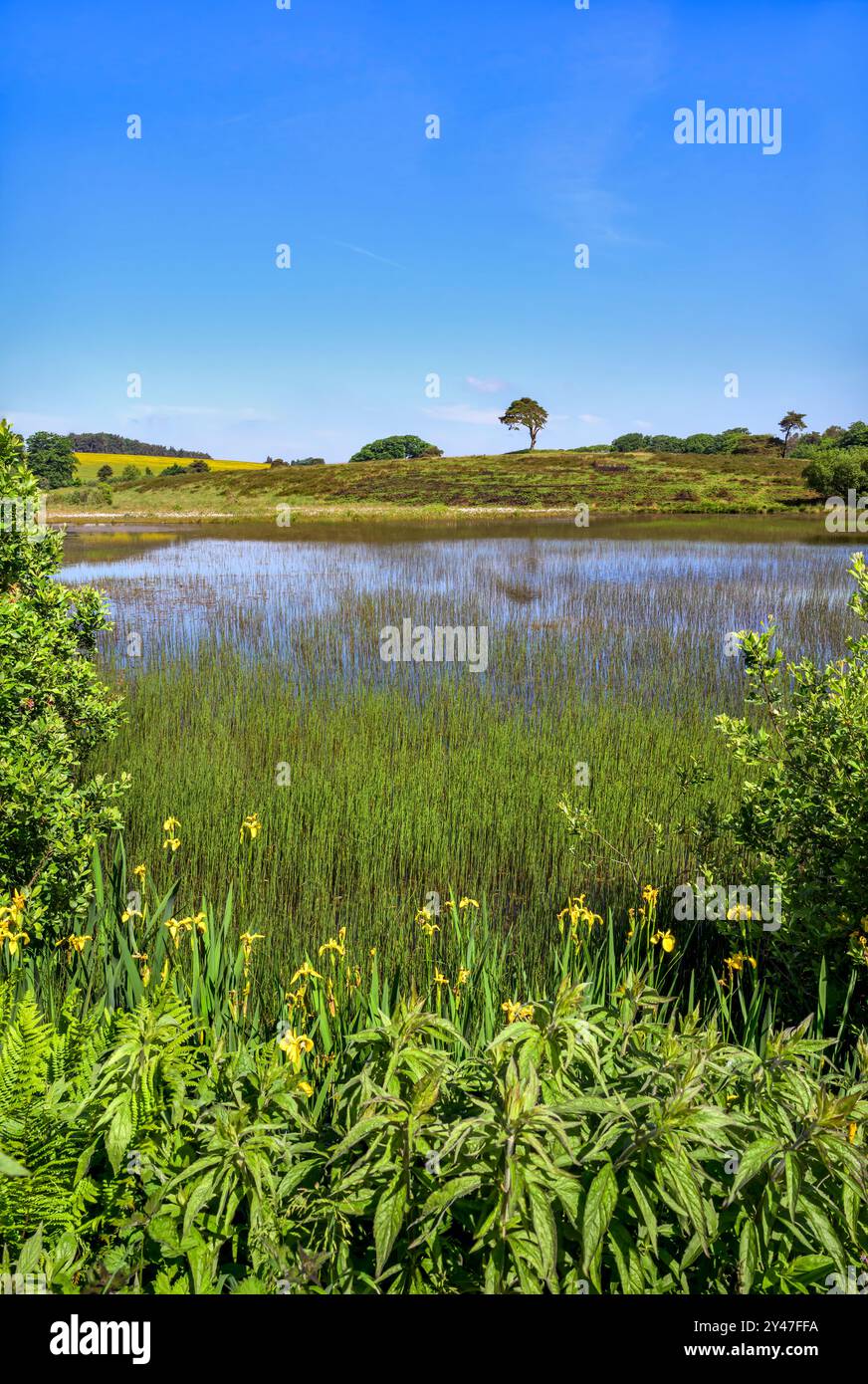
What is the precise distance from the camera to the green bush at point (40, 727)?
12.9 ft

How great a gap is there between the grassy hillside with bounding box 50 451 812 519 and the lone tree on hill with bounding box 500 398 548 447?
28579mm

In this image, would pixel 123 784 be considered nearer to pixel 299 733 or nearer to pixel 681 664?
pixel 299 733

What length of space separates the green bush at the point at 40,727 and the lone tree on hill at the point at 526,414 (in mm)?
101614

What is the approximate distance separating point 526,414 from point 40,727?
102571 millimetres

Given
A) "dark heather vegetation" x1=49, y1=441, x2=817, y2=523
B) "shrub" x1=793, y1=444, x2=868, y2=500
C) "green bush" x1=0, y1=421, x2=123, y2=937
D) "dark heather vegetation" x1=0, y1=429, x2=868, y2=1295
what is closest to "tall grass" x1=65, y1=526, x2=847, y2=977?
"green bush" x1=0, y1=421, x2=123, y2=937

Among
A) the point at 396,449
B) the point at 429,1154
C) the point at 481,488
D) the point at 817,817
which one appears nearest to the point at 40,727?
the point at 429,1154

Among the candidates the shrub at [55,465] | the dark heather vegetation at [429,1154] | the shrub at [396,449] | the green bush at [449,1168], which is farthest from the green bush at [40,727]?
the shrub at [396,449]

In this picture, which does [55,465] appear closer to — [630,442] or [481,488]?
[481,488]

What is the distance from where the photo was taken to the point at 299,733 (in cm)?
830

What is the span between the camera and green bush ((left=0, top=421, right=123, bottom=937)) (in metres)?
3.93

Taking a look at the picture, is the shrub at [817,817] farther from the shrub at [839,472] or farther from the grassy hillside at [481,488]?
the shrub at [839,472]

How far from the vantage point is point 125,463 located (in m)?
88.5

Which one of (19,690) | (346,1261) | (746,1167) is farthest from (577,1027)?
(19,690)
